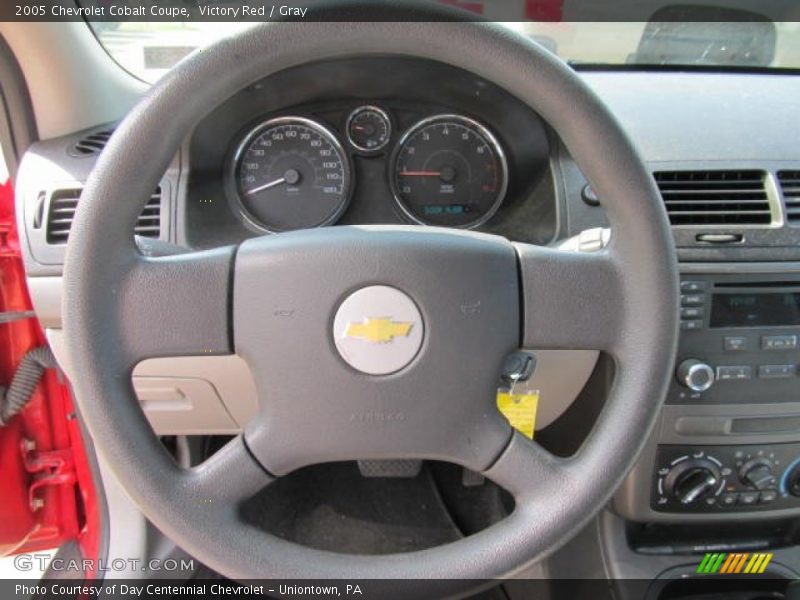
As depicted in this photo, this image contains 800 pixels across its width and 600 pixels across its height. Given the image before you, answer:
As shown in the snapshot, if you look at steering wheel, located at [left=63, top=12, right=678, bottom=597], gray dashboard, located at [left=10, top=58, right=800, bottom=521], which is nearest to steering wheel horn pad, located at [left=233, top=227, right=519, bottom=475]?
steering wheel, located at [left=63, top=12, right=678, bottom=597]

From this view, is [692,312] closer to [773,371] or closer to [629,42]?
[773,371]

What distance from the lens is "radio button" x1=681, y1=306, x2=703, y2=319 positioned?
4.09 feet

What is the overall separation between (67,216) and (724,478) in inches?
54.7

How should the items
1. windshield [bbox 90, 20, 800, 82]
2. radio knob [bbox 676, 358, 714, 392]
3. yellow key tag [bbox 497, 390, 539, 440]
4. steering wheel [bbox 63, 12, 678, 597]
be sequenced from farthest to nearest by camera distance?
1. windshield [bbox 90, 20, 800, 82]
2. radio knob [bbox 676, 358, 714, 392]
3. yellow key tag [bbox 497, 390, 539, 440]
4. steering wheel [bbox 63, 12, 678, 597]

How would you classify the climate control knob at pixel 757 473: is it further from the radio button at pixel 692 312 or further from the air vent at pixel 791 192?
the air vent at pixel 791 192

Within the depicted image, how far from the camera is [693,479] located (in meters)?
1.33

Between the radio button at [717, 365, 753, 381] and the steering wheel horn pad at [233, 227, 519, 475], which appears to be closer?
the steering wheel horn pad at [233, 227, 519, 475]

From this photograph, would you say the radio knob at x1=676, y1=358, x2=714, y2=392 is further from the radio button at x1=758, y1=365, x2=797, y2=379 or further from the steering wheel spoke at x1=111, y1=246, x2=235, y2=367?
the steering wheel spoke at x1=111, y1=246, x2=235, y2=367

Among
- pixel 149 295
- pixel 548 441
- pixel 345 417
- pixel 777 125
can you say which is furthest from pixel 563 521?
pixel 777 125

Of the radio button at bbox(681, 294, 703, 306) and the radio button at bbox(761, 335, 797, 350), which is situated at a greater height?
the radio button at bbox(681, 294, 703, 306)

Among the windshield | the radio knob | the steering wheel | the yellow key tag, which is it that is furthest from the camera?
the windshield

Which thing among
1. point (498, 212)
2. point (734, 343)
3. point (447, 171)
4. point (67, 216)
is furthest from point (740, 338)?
point (67, 216)

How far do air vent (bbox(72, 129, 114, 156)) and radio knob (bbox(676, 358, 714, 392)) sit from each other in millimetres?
1204

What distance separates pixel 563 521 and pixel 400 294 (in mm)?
372
